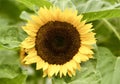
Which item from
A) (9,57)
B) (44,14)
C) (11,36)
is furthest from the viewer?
(9,57)

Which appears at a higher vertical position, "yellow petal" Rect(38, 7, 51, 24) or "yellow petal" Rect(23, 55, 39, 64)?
"yellow petal" Rect(38, 7, 51, 24)

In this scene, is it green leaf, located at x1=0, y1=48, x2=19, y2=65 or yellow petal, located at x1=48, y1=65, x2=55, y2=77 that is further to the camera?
green leaf, located at x1=0, y1=48, x2=19, y2=65

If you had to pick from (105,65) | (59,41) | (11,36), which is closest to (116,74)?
(105,65)

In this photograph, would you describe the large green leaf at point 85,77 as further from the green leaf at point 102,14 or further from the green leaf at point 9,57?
the green leaf at point 9,57

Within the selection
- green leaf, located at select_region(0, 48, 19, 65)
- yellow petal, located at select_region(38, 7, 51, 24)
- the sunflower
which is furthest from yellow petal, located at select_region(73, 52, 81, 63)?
green leaf, located at select_region(0, 48, 19, 65)

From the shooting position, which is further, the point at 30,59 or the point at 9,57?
the point at 9,57

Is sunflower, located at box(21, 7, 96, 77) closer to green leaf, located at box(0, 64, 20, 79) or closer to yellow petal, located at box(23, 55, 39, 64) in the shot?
yellow petal, located at box(23, 55, 39, 64)

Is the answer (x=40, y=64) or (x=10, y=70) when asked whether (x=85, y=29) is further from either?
(x=10, y=70)

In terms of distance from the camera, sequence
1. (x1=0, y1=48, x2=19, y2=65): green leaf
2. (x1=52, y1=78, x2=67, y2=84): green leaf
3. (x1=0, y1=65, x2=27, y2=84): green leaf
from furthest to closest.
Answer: (x1=0, y1=48, x2=19, y2=65): green leaf, (x1=0, y1=65, x2=27, y2=84): green leaf, (x1=52, y1=78, x2=67, y2=84): green leaf

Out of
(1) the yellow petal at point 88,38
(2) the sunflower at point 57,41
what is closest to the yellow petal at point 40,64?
(2) the sunflower at point 57,41
